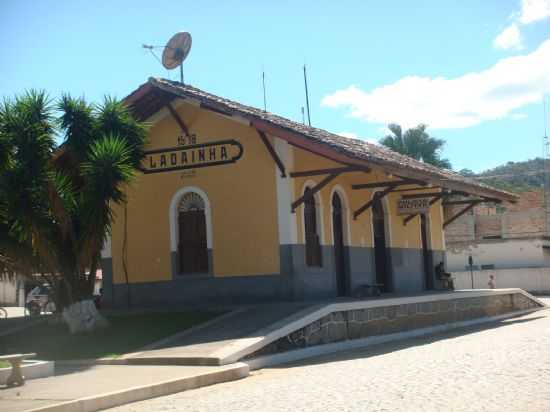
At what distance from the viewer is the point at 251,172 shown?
18.6 meters

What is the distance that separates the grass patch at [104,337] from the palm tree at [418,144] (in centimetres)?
2952

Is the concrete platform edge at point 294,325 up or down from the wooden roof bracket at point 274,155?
down

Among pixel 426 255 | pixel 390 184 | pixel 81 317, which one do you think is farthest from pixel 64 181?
pixel 426 255

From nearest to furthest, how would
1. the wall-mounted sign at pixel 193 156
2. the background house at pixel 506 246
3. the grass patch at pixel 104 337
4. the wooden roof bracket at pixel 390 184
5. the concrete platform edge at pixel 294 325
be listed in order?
1. the concrete platform edge at pixel 294 325
2. the grass patch at pixel 104 337
3. the wall-mounted sign at pixel 193 156
4. the wooden roof bracket at pixel 390 184
5. the background house at pixel 506 246

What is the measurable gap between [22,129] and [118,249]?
19.2ft

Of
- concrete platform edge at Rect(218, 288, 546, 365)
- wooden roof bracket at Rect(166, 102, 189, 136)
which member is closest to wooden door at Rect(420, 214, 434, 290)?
concrete platform edge at Rect(218, 288, 546, 365)

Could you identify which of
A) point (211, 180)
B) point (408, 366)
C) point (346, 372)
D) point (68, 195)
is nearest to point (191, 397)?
point (346, 372)

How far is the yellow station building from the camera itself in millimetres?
18141

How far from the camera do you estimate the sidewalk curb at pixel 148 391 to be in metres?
9.10

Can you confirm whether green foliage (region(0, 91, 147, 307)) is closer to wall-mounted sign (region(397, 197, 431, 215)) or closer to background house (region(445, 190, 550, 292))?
wall-mounted sign (region(397, 197, 431, 215))

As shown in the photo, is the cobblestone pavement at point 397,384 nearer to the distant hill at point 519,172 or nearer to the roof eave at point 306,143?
the roof eave at point 306,143

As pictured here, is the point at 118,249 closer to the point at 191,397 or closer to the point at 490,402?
the point at 191,397

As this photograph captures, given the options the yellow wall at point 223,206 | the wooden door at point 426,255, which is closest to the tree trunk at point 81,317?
the yellow wall at point 223,206

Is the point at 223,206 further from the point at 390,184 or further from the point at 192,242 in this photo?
the point at 390,184
